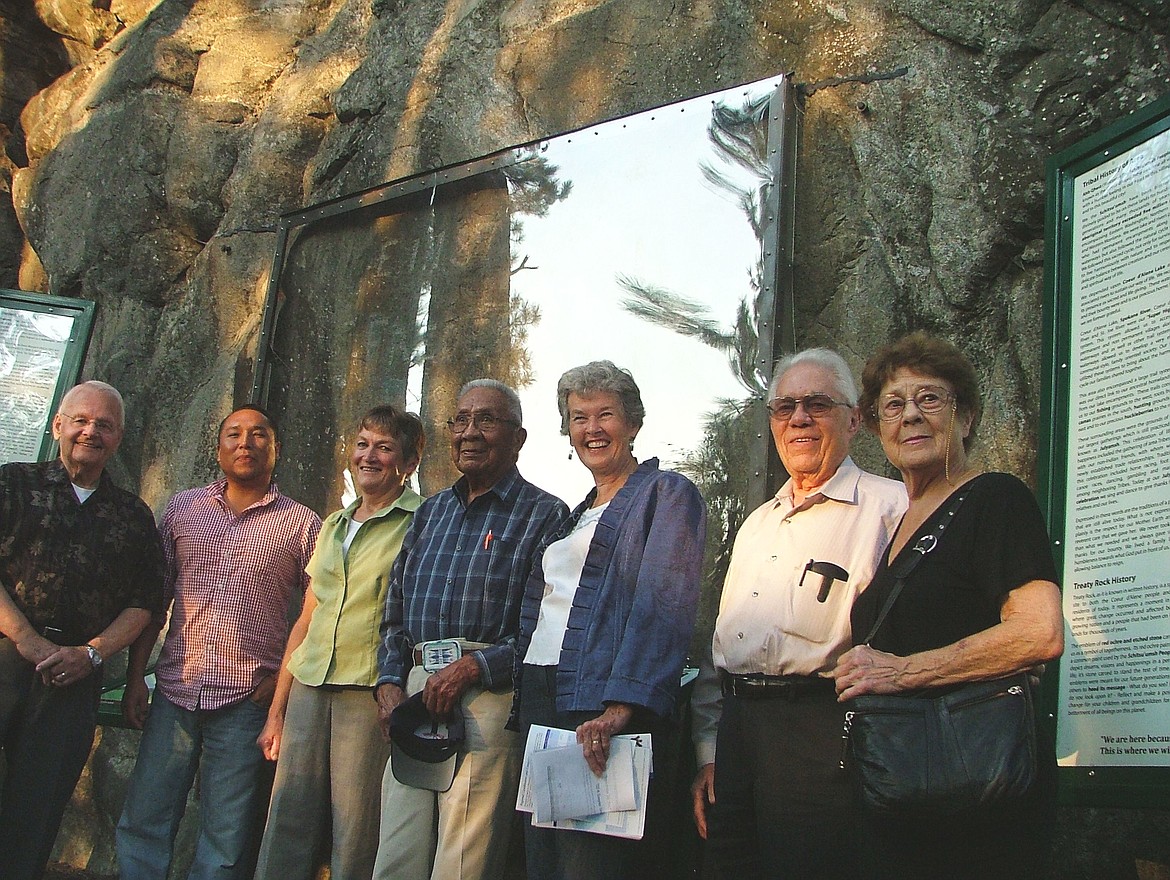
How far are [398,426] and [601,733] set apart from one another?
1.59 metres

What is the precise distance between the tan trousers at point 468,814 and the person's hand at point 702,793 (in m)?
0.53

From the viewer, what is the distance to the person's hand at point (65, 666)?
383cm

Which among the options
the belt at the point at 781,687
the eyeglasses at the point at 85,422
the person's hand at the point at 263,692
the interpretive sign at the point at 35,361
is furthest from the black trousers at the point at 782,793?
the interpretive sign at the point at 35,361

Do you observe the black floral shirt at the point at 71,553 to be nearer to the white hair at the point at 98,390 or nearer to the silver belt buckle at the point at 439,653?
the white hair at the point at 98,390

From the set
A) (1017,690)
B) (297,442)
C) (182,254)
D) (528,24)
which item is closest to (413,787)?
(1017,690)

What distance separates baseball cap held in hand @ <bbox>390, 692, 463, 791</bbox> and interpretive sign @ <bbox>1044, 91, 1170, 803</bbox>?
162 cm

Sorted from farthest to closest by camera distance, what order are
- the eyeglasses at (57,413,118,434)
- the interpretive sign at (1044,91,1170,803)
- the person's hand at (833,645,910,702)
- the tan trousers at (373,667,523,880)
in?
1. the eyeglasses at (57,413,118,434)
2. the tan trousers at (373,667,523,880)
3. the interpretive sign at (1044,91,1170,803)
4. the person's hand at (833,645,910,702)

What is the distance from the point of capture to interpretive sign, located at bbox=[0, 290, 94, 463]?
17.7 ft

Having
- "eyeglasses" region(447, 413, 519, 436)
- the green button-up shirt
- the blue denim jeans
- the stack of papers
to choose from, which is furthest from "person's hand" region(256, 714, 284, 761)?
the stack of papers

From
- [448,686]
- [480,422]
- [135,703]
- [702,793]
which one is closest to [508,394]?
[480,422]

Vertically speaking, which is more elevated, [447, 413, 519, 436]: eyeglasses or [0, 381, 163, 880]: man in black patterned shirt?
[447, 413, 519, 436]: eyeglasses

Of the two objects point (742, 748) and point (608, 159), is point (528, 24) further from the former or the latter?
point (742, 748)

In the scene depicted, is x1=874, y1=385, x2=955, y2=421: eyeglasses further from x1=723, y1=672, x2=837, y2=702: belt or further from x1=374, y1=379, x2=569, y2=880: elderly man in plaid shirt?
x1=374, y1=379, x2=569, y2=880: elderly man in plaid shirt

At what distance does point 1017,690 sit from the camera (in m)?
2.21
